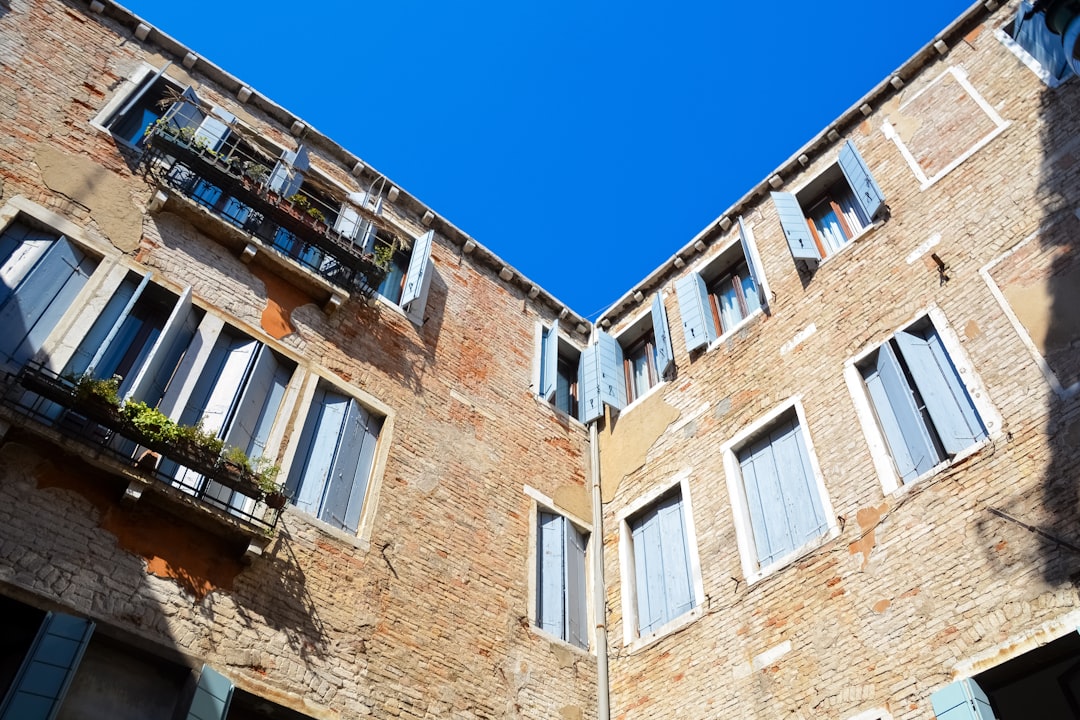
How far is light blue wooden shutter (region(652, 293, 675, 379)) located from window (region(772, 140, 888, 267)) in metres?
2.11

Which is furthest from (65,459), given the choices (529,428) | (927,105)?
(927,105)

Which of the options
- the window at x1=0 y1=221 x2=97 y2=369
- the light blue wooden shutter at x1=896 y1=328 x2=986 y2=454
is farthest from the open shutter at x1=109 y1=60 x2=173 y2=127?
the light blue wooden shutter at x1=896 y1=328 x2=986 y2=454

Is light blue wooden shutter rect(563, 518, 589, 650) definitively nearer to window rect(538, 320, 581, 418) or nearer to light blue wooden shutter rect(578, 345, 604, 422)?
light blue wooden shutter rect(578, 345, 604, 422)

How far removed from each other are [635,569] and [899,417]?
3.53 meters

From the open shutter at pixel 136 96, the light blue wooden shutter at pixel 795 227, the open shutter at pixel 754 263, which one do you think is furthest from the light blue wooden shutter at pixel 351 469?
the light blue wooden shutter at pixel 795 227

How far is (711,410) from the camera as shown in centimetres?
1018

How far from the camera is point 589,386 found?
12117mm

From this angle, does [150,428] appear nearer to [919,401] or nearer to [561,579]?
[561,579]

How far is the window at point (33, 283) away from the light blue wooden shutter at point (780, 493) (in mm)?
6961

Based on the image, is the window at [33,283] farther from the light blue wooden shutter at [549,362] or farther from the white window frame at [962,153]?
the white window frame at [962,153]

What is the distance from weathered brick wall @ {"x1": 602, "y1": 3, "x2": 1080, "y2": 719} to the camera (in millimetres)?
6547

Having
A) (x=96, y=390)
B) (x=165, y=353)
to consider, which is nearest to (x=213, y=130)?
(x=165, y=353)

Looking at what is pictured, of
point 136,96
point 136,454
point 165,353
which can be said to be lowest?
point 136,454

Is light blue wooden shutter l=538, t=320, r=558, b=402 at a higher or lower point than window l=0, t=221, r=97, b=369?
higher
